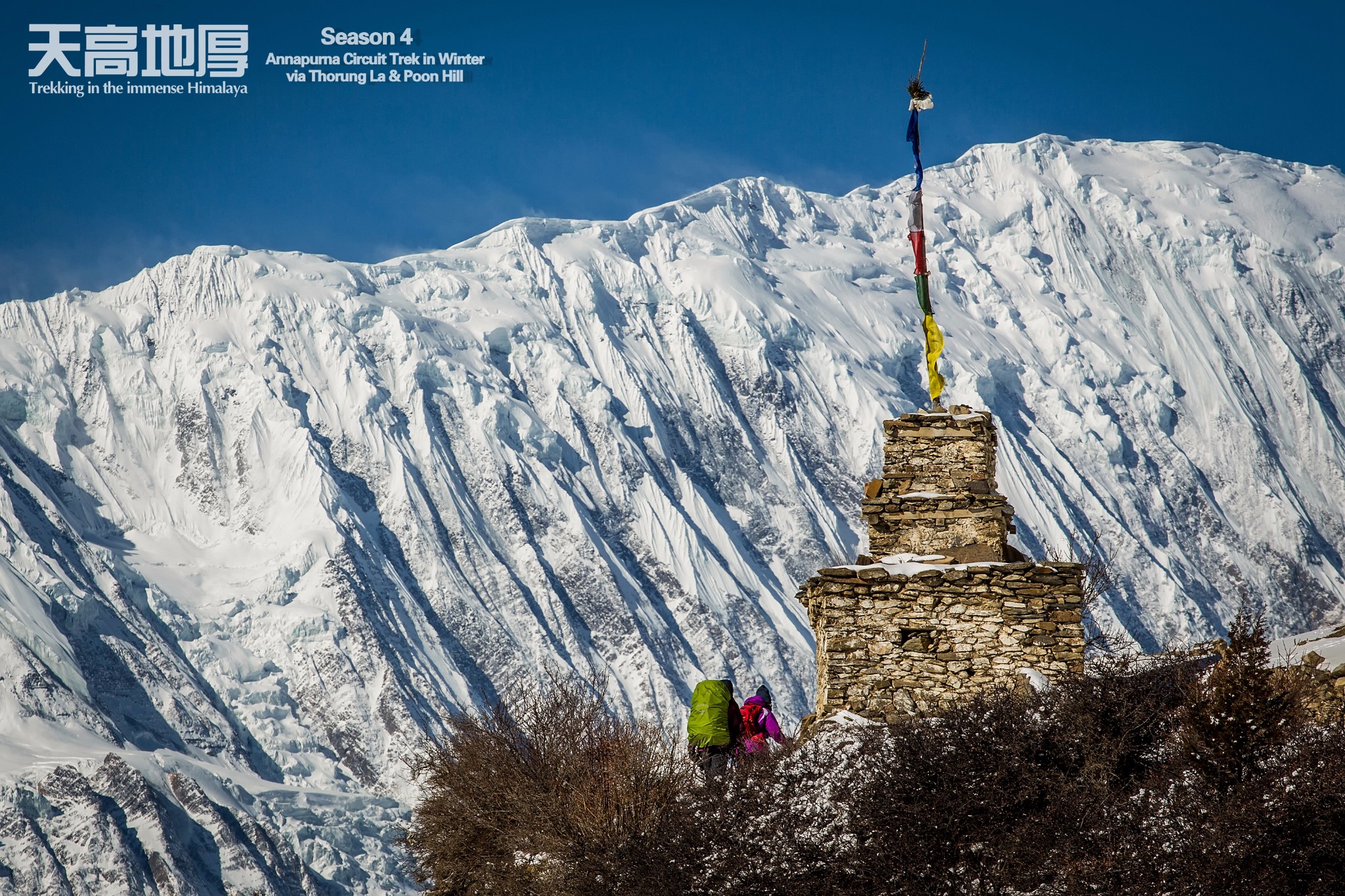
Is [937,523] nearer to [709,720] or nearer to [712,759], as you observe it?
[709,720]

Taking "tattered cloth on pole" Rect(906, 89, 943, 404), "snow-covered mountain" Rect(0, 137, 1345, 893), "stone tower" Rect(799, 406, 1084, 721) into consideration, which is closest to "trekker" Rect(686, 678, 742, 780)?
"stone tower" Rect(799, 406, 1084, 721)

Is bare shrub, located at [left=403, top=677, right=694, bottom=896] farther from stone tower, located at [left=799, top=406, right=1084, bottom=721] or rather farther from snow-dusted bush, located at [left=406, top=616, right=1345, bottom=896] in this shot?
stone tower, located at [left=799, top=406, right=1084, bottom=721]

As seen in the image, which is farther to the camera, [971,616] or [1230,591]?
[1230,591]

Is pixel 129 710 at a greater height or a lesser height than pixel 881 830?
greater

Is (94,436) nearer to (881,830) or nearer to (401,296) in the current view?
(401,296)

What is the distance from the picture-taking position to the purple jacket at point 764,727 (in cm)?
1362

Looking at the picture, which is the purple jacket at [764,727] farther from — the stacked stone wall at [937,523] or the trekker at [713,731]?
the stacked stone wall at [937,523]

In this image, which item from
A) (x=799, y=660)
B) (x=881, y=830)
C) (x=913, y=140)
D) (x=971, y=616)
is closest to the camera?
(x=881, y=830)

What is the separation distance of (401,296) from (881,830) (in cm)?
19427

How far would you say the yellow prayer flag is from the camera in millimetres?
19266

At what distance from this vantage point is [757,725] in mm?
13938

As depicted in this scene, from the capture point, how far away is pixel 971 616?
45.5ft

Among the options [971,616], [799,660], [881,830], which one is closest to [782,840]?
[881,830]

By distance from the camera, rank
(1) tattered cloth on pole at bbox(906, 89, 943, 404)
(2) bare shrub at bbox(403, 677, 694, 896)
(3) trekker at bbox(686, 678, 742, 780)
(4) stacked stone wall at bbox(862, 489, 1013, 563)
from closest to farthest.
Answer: (2) bare shrub at bbox(403, 677, 694, 896) < (3) trekker at bbox(686, 678, 742, 780) < (4) stacked stone wall at bbox(862, 489, 1013, 563) < (1) tattered cloth on pole at bbox(906, 89, 943, 404)
